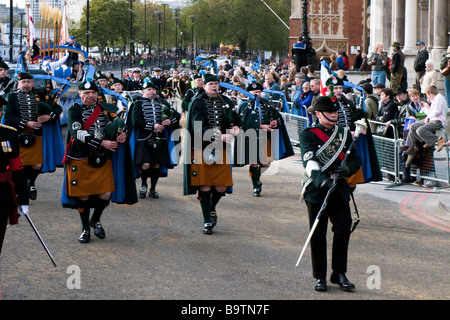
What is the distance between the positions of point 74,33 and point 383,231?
105502 millimetres

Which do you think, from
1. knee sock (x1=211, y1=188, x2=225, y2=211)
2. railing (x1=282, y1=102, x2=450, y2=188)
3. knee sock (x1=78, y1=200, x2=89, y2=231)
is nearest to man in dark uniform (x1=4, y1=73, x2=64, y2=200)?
knee sock (x1=78, y1=200, x2=89, y2=231)

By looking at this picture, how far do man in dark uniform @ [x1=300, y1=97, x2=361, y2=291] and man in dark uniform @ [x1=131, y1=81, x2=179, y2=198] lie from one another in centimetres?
565

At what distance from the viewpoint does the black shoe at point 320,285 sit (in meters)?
8.12

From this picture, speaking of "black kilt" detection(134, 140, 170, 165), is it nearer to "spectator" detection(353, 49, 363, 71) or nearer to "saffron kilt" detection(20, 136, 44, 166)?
"saffron kilt" detection(20, 136, 44, 166)

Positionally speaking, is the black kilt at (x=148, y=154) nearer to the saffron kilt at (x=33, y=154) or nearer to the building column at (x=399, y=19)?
the saffron kilt at (x=33, y=154)

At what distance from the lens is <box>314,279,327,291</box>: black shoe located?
8117 millimetres

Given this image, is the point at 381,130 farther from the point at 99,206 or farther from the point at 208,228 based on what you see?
the point at 99,206

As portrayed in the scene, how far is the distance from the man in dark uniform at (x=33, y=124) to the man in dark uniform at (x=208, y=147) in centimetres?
309

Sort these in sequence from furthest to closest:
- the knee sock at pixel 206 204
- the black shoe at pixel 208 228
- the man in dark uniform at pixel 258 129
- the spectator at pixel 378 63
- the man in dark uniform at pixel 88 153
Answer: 1. the spectator at pixel 378 63
2. the man in dark uniform at pixel 258 129
3. the knee sock at pixel 206 204
4. the black shoe at pixel 208 228
5. the man in dark uniform at pixel 88 153

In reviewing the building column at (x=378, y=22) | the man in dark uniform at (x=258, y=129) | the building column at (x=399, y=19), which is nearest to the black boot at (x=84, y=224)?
the man in dark uniform at (x=258, y=129)

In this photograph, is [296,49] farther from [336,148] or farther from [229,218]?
[336,148]

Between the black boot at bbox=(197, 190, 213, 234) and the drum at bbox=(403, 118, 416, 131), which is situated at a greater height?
the drum at bbox=(403, 118, 416, 131)

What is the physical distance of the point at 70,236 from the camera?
1066 centimetres
